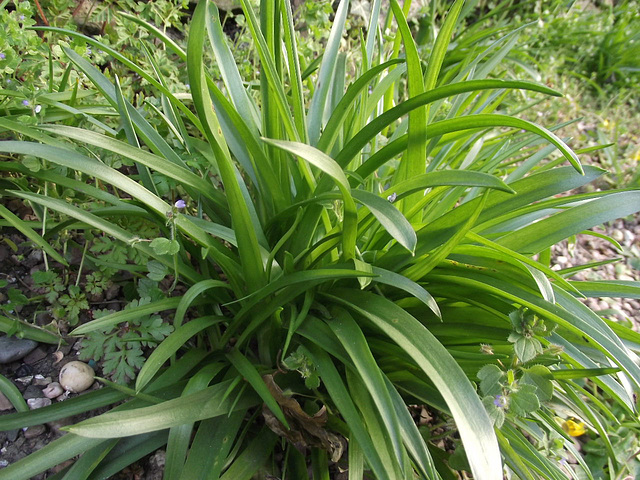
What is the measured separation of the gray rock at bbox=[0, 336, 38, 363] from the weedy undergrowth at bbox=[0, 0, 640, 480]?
0.25 metres

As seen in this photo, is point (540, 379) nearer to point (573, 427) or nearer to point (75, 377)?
point (573, 427)

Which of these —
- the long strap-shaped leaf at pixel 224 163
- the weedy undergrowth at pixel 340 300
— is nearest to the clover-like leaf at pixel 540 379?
the weedy undergrowth at pixel 340 300

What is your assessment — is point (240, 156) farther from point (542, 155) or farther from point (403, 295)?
point (542, 155)

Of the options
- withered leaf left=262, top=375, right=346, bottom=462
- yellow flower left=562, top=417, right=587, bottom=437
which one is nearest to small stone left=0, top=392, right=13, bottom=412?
withered leaf left=262, top=375, right=346, bottom=462

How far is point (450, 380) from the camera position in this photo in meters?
0.85

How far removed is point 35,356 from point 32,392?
0.34 feet

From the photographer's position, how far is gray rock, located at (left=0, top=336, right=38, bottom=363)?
124 centimetres

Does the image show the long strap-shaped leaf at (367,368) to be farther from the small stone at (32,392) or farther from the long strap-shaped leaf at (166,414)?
the small stone at (32,392)

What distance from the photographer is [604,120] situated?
9.78ft

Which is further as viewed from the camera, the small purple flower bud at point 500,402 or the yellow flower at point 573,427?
the yellow flower at point 573,427

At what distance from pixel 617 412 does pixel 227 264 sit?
4.79ft

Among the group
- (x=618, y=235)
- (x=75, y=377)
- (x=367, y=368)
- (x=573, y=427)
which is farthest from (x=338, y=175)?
(x=618, y=235)

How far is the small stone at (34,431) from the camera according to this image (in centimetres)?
116

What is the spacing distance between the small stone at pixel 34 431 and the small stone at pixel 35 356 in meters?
0.19
